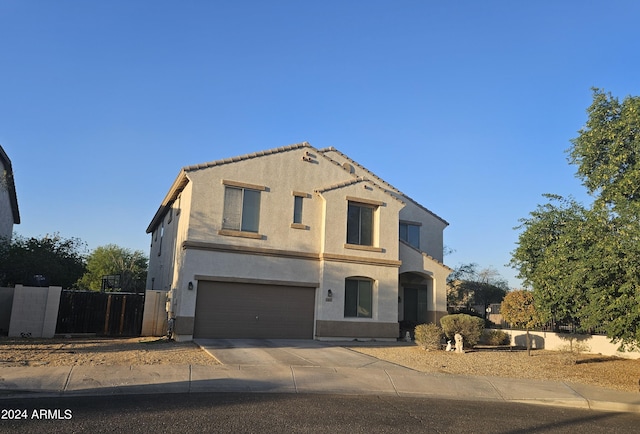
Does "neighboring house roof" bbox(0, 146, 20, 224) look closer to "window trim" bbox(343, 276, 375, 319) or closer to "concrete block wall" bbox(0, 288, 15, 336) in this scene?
"concrete block wall" bbox(0, 288, 15, 336)

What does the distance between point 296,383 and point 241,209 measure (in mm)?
10071

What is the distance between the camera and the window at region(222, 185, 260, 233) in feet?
66.3

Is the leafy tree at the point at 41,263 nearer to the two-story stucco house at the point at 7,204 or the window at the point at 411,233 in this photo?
the two-story stucco house at the point at 7,204

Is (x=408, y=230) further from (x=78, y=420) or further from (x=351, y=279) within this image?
(x=78, y=420)

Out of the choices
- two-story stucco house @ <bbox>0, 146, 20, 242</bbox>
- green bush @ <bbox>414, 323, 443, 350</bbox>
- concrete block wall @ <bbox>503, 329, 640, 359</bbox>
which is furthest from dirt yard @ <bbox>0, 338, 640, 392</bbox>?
two-story stucco house @ <bbox>0, 146, 20, 242</bbox>

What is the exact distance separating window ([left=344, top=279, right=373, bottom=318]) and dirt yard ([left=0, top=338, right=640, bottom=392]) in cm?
258

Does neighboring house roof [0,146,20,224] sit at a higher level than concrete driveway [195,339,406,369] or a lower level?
higher

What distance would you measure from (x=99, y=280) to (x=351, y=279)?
3326 cm

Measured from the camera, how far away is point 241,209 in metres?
20.5

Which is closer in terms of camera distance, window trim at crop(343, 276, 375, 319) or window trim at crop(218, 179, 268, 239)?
window trim at crop(218, 179, 268, 239)

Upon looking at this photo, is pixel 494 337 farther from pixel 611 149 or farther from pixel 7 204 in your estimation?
pixel 7 204

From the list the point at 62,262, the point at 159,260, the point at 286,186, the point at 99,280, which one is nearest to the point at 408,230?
the point at 286,186

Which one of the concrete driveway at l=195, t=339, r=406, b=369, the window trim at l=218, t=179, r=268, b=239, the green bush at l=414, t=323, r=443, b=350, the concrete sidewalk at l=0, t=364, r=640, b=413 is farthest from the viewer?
the window trim at l=218, t=179, r=268, b=239

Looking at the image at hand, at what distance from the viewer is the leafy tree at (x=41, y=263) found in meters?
23.8
